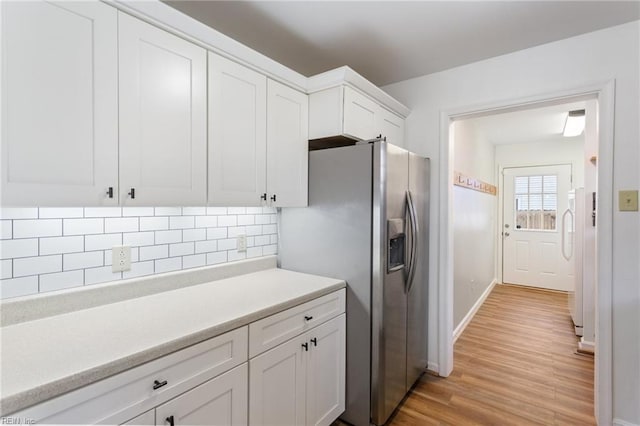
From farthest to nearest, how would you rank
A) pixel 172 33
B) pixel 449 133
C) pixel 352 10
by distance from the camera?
pixel 449 133 → pixel 352 10 → pixel 172 33

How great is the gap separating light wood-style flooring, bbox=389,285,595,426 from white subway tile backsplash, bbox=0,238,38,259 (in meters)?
2.16

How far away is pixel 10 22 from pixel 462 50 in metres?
2.44

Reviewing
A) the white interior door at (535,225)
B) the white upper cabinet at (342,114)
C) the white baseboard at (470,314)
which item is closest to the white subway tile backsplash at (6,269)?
the white upper cabinet at (342,114)

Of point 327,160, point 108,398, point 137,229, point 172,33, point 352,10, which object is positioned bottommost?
point 108,398

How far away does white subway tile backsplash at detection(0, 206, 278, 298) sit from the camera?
4.09 feet

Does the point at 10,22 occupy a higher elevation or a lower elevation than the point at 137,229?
higher

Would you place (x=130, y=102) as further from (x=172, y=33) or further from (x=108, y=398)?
(x=108, y=398)

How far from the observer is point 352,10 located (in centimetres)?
179

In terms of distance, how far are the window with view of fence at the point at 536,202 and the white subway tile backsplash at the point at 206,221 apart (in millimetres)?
5344

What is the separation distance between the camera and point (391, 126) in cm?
258

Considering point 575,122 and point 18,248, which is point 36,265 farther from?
point 575,122

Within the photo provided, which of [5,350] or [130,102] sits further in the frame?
[130,102]

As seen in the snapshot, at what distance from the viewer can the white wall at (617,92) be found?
1.88 m

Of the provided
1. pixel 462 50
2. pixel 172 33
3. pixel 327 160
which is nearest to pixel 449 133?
pixel 462 50
